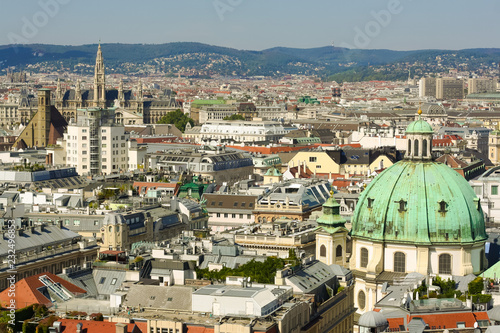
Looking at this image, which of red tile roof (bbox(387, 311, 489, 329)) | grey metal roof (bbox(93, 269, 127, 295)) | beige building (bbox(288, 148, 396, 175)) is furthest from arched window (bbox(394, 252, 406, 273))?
beige building (bbox(288, 148, 396, 175))

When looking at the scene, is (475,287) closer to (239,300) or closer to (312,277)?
(312,277)

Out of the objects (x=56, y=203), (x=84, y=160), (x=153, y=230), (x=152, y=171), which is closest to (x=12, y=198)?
(x=56, y=203)

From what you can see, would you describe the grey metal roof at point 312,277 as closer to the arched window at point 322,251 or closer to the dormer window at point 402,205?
the arched window at point 322,251

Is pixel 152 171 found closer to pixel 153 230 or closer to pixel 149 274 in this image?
pixel 153 230

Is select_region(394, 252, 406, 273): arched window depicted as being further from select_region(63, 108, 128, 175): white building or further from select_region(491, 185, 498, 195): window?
select_region(63, 108, 128, 175): white building

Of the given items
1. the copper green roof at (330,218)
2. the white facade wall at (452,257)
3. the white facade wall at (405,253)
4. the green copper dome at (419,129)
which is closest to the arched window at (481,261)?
the white facade wall at (452,257)

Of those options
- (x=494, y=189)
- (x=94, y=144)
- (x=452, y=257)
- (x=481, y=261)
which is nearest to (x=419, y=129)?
(x=452, y=257)

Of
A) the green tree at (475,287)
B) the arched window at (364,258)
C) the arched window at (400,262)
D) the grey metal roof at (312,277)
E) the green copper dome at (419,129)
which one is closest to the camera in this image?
the green tree at (475,287)
